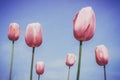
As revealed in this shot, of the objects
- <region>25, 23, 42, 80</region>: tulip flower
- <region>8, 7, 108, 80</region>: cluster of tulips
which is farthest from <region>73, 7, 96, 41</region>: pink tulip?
<region>25, 23, 42, 80</region>: tulip flower

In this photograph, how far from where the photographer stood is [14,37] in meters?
1.61

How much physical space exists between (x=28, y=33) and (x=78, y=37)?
492mm

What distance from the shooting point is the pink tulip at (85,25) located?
37.1 inches

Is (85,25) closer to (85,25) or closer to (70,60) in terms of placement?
(85,25)

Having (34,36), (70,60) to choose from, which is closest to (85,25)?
(34,36)

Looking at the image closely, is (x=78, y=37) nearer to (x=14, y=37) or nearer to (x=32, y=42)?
(x=32, y=42)

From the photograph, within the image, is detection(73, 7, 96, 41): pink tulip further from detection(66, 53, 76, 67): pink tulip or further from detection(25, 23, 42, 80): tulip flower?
detection(66, 53, 76, 67): pink tulip

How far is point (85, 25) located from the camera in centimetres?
97

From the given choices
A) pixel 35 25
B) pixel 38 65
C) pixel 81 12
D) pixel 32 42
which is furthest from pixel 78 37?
pixel 38 65

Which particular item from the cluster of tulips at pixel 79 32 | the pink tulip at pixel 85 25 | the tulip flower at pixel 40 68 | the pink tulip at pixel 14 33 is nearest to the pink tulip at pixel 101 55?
the cluster of tulips at pixel 79 32

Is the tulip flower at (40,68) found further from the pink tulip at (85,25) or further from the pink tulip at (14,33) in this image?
the pink tulip at (85,25)

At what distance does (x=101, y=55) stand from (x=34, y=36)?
0.90 m

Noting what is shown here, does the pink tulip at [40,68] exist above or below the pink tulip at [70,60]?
below

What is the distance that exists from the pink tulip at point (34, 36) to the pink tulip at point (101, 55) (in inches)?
30.9
